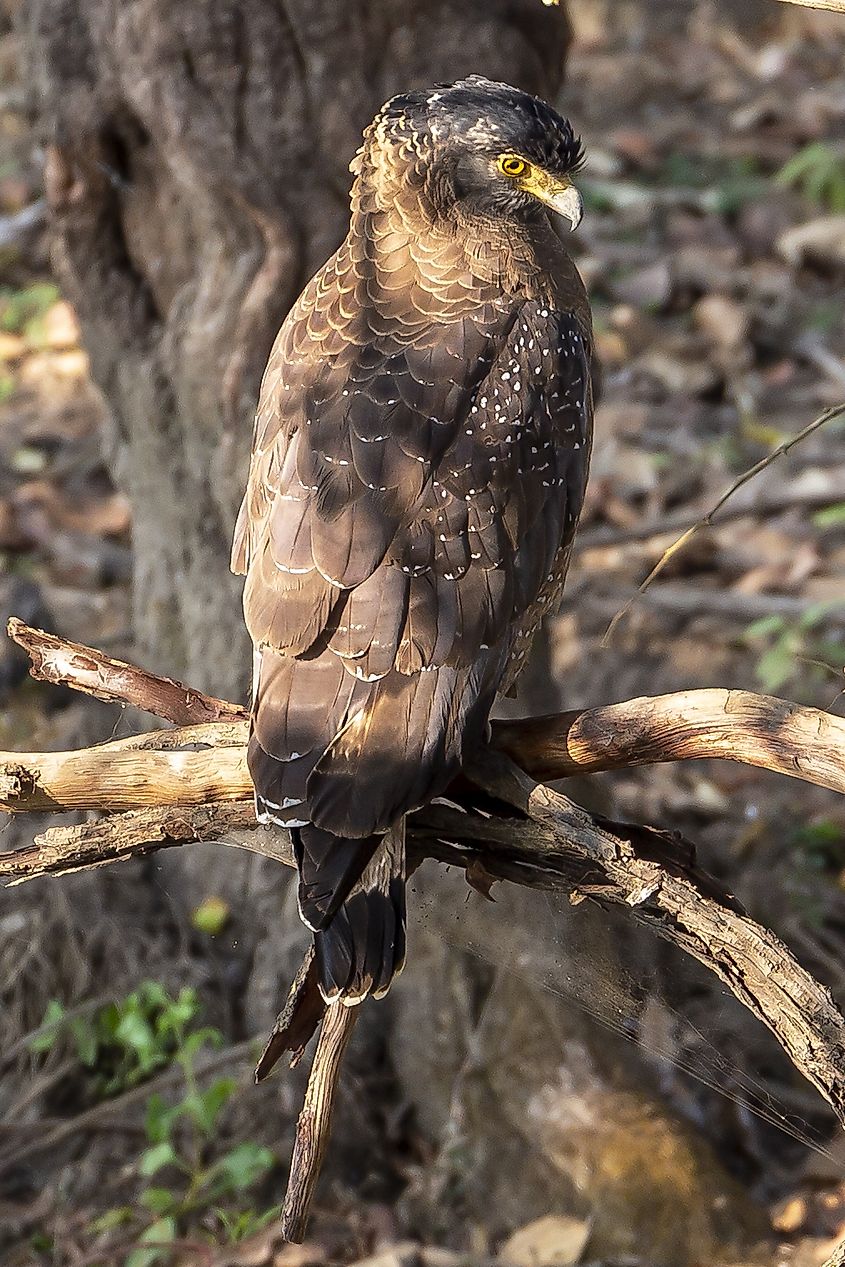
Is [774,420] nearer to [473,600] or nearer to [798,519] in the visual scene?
[798,519]

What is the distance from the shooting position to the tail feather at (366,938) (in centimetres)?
308

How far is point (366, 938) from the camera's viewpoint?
3.12 m

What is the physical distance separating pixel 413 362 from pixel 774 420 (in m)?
5.12

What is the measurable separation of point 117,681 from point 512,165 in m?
1.51

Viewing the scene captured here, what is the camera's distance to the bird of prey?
3150 mm

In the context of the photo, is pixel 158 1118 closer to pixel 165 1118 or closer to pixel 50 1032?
pixel 165 1118

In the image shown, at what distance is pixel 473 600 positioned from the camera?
354 cm

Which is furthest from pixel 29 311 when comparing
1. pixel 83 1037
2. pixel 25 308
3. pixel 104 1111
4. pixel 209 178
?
pixel 104 1111

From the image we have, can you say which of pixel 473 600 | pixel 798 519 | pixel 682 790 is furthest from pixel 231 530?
pixel 798 519

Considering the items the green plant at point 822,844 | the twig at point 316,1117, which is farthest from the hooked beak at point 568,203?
the green plant at point 822,844

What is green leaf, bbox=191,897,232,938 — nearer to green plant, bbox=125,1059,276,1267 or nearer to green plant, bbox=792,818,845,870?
green plant, bbox=125,1059,276,1267

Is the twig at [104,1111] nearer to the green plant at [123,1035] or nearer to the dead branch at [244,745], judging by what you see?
the green plant at [123,1035]

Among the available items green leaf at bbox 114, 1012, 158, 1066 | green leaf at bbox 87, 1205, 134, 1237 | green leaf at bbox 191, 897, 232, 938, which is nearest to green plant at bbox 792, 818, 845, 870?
green leaf at bbox 191, 897, 232, 938

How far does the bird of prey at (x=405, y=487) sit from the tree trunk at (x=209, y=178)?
1.04 m
